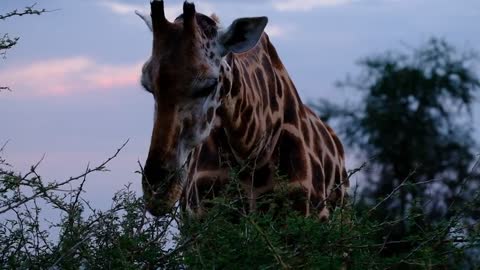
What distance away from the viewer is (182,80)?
204 inches

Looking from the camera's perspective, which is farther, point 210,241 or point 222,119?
point 222,119

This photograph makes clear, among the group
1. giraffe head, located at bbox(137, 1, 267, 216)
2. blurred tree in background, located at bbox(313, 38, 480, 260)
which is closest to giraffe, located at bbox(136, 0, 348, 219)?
giraffe head, located at bbox(137, 1, 267, 216)

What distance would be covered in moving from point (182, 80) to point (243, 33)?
71 centimetres

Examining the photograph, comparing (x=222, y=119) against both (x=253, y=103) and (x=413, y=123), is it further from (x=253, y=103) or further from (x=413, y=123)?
(x=413, y=123)

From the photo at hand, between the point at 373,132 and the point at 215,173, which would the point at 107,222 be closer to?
the point at 215,173

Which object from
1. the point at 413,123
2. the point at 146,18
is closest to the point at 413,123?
the point at 413,123

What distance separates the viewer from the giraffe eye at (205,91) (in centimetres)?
525

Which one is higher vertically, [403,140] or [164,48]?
[164,48]

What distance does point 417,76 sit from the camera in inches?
592

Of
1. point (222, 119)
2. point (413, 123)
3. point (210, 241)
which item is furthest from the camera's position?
point (413, 123)

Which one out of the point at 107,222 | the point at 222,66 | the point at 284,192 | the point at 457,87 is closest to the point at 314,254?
the point at 284,192

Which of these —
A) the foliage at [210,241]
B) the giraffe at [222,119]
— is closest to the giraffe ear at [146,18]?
the giraffe at [222,119]

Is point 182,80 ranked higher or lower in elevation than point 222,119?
higher

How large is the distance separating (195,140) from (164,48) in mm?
511
